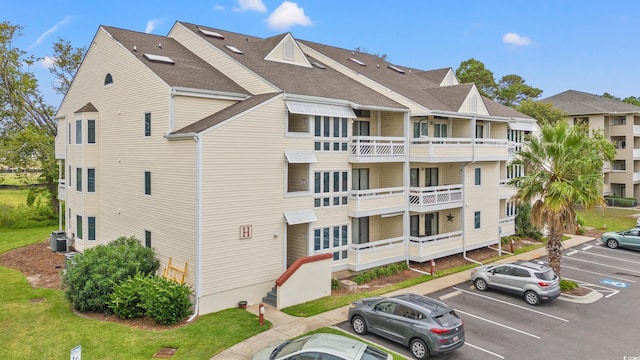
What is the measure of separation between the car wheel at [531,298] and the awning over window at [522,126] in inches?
687

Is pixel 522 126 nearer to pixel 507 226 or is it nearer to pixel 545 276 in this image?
pixel 507 226

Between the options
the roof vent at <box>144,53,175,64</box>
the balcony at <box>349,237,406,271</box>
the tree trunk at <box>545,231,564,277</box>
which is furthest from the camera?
the balcony at <box>349,237,406,271</box>

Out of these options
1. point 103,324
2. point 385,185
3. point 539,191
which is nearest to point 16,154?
point 103,324

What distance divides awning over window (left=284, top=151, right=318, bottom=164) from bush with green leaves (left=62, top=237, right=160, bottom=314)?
800cm

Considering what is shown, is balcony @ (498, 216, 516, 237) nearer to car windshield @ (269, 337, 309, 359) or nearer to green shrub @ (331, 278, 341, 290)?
green shrub @ (331, 278, 341, 290)

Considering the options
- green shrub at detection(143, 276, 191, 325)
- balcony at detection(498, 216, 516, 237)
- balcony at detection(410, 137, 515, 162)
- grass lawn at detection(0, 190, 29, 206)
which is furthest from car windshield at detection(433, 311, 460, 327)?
grass lawn at detection(0, 190, 29, 206)

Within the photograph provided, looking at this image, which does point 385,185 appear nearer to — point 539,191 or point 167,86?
point 539,191

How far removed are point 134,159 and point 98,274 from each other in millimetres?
6634

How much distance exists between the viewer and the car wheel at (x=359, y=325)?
16.2 meters

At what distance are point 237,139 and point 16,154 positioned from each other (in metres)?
31.7

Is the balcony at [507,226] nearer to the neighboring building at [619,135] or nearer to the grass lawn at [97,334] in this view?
the grass lawn at [97,334]

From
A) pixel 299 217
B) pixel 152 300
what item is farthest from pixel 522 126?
pixel 152 300

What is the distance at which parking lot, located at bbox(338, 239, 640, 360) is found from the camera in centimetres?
1520

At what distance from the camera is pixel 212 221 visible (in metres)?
18.4
